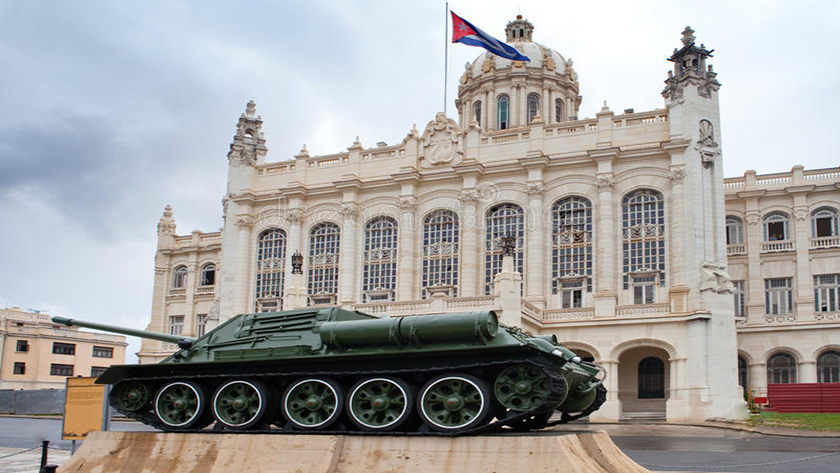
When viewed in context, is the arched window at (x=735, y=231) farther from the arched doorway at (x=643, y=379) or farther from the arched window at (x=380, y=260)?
the arched window at (x=380, y=260)

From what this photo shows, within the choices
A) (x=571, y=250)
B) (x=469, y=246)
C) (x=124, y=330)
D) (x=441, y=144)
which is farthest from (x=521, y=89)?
(x=124, y=330)

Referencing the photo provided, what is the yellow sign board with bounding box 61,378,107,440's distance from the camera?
57.2 feet

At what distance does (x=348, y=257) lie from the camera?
1833 inches

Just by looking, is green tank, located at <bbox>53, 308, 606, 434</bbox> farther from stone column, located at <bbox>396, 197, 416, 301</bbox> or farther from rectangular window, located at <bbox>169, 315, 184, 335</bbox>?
rectangular window, located at <bbox>169, 315, 184, 335</bbox>

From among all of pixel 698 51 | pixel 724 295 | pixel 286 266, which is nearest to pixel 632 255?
pixel 724 295

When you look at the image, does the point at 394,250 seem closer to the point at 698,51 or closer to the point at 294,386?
the point at 698,51

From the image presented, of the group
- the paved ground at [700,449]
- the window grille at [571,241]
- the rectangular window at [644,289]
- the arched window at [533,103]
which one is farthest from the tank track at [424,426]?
the arched window at [533,103]

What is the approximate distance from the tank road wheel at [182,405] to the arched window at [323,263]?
1222 inches

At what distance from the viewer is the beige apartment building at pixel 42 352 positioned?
7194 cm

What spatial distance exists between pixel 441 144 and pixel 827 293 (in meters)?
21.2

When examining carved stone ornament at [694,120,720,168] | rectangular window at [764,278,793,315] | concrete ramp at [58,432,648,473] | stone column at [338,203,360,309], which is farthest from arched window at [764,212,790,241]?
concrete ramp at [58,432,648,473]

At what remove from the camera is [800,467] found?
17.5 m

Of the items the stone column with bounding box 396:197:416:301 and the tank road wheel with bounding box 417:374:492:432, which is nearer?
the tank road wheel with bounding box 417:374:492:432

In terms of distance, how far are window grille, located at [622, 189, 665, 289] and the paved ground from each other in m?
9.01
